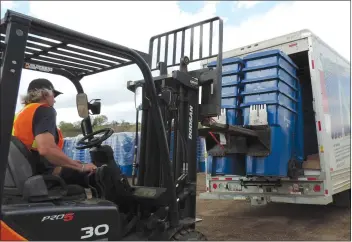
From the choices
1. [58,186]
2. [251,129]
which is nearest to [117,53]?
[58,186]

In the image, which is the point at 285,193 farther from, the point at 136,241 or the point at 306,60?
the point at 136,241

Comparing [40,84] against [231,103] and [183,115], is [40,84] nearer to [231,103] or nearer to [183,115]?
[183,115]

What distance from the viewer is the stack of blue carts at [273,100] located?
211 inches

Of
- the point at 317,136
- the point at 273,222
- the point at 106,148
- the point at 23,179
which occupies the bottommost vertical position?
the point at 273,222

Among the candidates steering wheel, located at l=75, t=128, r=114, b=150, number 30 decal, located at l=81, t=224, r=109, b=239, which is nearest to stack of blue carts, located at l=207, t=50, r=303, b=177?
steering wheel, located at l=75, t=128, r=114, b=150

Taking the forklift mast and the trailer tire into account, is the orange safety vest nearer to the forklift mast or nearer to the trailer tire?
the forklift mast

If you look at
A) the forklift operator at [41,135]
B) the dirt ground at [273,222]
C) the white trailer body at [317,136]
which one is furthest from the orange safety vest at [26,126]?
the white trailer body at [317,136]

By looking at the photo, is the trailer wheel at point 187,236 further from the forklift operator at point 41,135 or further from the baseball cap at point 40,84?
the baseball cap at point 40,84

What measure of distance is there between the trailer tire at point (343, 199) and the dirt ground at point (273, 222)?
0.10m

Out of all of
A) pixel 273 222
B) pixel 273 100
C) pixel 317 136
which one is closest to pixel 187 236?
pixel 273 100

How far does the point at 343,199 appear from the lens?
6945 millimetres

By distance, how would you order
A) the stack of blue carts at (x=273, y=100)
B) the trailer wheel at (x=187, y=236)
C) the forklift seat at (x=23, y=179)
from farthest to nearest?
the stack of blue carts at (x=273, y=100) < the trailer wheel at (x=187, y=236) < the forklift seat at (x=23, y=179)

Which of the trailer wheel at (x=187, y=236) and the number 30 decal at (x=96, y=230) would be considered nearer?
the number 30 decal at (x=96, y=230)

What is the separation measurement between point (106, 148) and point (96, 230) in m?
0.98
